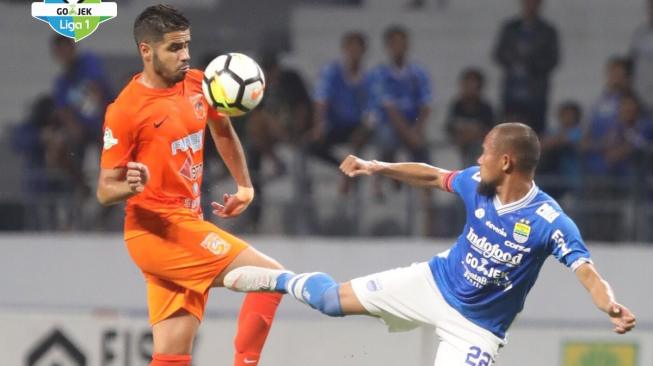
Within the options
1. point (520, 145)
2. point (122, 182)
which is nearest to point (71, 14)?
point (122, 182)

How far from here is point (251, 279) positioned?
6543 mm

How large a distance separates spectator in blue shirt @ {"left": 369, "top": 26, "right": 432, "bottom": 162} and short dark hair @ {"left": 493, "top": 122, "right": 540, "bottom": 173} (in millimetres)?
4569

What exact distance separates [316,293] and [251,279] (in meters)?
0.32

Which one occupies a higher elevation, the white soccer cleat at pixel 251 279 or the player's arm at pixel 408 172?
the player's arm at pixel 408 172

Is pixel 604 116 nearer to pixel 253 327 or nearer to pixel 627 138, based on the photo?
pixel 627 138

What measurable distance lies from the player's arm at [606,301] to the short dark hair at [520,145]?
0.57 m

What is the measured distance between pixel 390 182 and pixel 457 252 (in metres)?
4.55

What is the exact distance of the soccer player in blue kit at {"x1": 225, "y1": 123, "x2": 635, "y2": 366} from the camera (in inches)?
246

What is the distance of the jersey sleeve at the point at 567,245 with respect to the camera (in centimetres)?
604

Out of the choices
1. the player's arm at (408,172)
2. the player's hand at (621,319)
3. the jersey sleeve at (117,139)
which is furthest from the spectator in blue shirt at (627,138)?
the jersey sleeve at (117,139)

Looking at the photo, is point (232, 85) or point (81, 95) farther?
point (81, 95)

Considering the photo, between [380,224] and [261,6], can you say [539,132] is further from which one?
[261,6]

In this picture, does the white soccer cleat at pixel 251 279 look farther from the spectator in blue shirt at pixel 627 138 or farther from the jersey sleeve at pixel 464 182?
the spectator in blue shirt at pixel 627 138

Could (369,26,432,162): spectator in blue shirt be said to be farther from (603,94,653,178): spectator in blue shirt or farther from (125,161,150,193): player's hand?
(125,161,150,193): player's hand
